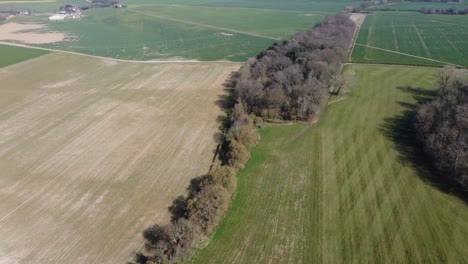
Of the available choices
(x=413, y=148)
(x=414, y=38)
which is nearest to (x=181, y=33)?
(x=414, y=38)

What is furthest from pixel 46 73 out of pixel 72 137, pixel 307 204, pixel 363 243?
pixel 363 243

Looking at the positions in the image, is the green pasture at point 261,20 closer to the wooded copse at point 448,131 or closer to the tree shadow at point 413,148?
the tree shadow at point 413,148

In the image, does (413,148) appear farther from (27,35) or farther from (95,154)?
(27,35)

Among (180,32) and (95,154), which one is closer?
(95,154)

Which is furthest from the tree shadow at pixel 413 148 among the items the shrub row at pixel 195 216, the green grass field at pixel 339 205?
the shrub row at pixel 195 216

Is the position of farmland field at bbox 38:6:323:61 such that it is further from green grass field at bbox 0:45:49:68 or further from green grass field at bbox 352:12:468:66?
green grass field at bbox 352:12:468:66

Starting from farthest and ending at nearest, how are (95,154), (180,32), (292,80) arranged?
(180,32)
(292,80)
(95,154)

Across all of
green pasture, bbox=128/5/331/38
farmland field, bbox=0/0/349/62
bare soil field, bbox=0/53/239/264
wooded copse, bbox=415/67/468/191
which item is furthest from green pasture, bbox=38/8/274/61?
wooded copse, bbox=415/67/468/191

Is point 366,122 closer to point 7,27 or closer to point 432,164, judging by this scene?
point 432,164
